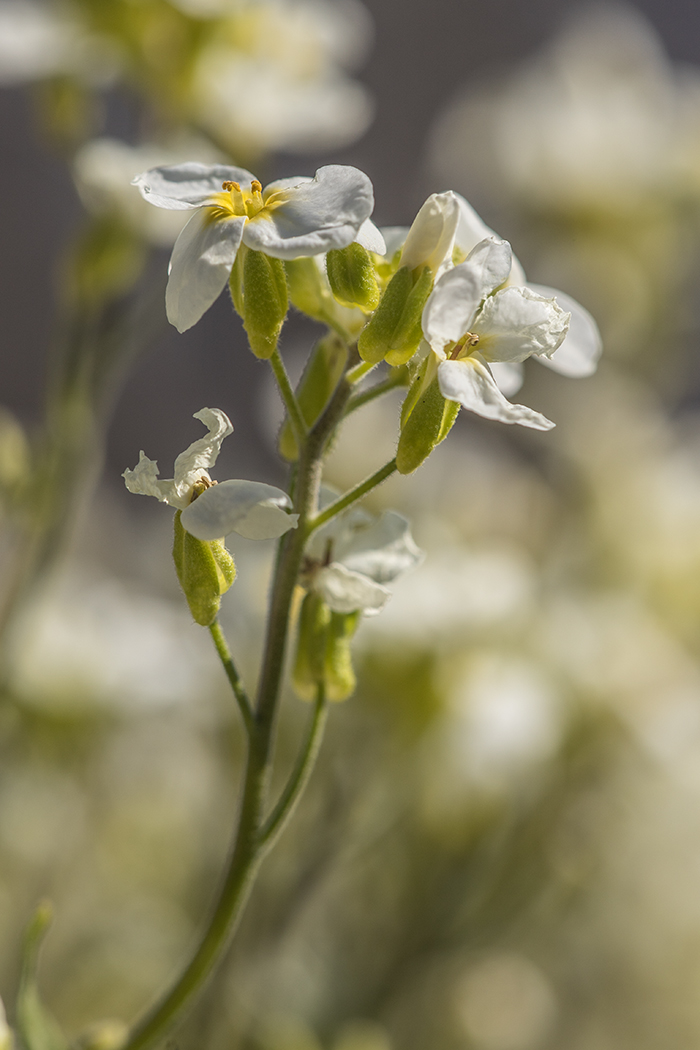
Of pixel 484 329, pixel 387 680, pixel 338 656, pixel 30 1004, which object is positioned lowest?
pixel 387 680

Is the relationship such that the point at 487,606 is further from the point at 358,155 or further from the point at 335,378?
the point at 358,155

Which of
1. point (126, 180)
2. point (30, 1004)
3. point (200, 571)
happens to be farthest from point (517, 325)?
point (126, 180)

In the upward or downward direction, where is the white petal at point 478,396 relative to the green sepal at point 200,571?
upward

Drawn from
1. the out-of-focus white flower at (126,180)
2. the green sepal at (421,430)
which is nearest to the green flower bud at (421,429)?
the green sepal at (421,430)

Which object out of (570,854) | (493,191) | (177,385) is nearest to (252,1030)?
(570,854)

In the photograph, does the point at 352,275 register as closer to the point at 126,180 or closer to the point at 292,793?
the point at 292,793

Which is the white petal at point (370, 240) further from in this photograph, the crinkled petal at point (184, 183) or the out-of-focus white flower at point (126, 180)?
the out-of-focus white flower at point (126, 180)
